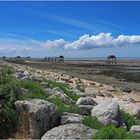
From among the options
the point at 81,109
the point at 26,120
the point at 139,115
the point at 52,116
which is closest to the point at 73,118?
the point at 52,116

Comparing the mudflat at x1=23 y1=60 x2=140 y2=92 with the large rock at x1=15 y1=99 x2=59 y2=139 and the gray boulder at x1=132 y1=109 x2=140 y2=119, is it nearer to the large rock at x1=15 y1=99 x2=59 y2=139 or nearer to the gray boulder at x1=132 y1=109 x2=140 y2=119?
the gray boulder at x1=132 y1=109 x2=140 y2=119

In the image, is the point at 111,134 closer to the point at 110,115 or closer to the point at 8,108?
the point at 110,115

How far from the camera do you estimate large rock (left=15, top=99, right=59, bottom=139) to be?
8.61 metres

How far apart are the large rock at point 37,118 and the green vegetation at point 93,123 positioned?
719mm

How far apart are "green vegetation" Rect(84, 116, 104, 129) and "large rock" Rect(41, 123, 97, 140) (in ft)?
3.56

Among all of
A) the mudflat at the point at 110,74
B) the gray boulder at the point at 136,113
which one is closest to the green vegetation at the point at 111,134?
the gray boulder at the point at 136,113

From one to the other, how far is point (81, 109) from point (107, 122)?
133 centimetres

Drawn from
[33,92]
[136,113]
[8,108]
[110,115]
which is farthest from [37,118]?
[136,113]

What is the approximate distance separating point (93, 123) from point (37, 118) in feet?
4.63

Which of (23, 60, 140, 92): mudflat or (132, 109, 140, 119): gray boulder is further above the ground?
(132, 109, 140, 119): gray boulder

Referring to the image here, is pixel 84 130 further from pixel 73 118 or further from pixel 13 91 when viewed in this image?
pixel 13 91

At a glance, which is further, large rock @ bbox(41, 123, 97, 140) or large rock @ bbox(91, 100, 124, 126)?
large rock @ bbox(91, 100, 124, 126)

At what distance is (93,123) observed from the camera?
9.20 meters

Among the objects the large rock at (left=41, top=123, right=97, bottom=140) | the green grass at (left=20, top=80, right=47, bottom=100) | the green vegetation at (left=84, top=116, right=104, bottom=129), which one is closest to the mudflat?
the green grass at (left=20, top=80, right=47, bottom=100)
